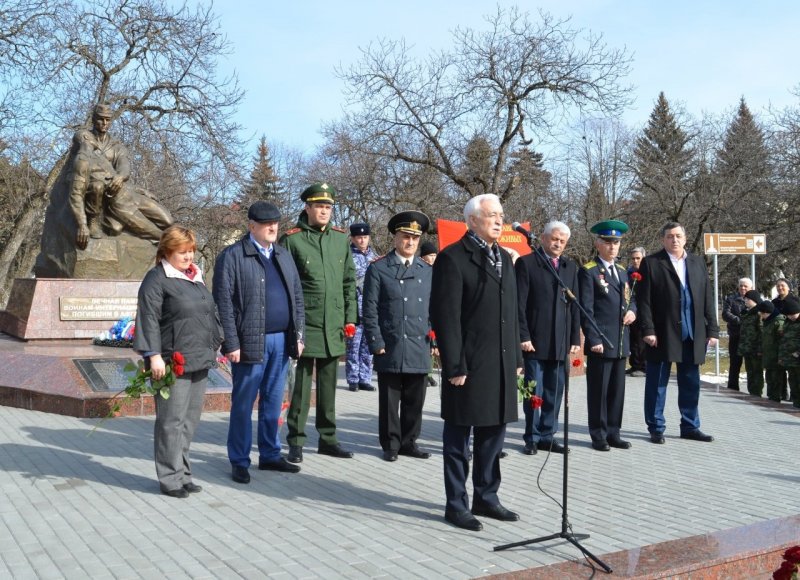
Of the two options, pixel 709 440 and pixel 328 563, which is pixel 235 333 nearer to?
pixel 328 563

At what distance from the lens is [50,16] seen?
803 inches

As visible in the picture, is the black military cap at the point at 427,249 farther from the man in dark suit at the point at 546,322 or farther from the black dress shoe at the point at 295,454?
the black dress shoe at the point at 295,454

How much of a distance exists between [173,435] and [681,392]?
191 inches

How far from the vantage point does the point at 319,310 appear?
6238 mm

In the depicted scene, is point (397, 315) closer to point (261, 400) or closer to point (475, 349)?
point (261, 400)

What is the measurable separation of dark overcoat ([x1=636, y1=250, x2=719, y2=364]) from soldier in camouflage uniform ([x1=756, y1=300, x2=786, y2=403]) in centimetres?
382

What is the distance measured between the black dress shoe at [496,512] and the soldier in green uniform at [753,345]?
8.04 m

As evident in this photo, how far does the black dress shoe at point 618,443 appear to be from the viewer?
701 cm

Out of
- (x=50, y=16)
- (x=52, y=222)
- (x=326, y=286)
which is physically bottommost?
(x=326, y=286)

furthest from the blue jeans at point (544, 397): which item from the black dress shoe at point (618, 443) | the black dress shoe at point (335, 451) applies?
the black dress shoe at point (335, 451)

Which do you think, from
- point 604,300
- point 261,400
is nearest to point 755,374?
point 604,300

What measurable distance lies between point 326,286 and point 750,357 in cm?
783

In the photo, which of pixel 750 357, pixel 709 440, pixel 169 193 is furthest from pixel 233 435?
pixel 169 193

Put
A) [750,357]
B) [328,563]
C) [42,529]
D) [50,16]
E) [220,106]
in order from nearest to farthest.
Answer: [328,563], [42,529], [750,357], [50,16], [220,106]
